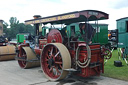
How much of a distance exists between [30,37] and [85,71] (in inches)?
159

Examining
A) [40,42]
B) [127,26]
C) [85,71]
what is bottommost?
[85,71]

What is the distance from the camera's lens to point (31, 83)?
5.09 m

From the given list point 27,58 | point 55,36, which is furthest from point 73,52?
point 27,58

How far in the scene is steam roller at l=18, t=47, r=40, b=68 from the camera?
7207mm

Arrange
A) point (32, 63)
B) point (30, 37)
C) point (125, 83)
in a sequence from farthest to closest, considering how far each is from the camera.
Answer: point (30, 37)
point (32, 63)
point (125, 83)

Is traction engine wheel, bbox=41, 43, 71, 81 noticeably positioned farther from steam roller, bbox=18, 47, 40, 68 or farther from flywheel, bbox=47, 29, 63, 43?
steam roller, bbox=18, 47, 40, 68

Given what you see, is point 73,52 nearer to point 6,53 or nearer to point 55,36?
point 55,36

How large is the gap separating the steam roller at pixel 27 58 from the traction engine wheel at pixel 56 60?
4.70ft

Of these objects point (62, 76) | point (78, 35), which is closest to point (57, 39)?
point (78, 35)

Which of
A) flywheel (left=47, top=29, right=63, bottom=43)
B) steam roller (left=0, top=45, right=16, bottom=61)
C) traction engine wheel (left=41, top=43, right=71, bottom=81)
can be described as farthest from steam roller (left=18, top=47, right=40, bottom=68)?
steam roller (left=0, top=45, right=16, bottom=61)

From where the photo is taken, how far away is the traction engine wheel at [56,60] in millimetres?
4968

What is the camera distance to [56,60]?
5.50 m

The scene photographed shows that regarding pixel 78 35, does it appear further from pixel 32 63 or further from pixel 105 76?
pixel 32 63

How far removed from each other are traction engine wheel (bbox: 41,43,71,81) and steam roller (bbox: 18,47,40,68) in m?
1.43
